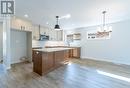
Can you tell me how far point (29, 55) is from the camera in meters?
6.05

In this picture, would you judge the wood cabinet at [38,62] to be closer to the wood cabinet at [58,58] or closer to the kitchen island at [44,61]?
the kitchen island at [44,61]

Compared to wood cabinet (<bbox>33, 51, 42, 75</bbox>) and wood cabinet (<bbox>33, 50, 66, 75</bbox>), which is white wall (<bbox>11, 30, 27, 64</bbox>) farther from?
wood cabinet (<bbox>33, 51, 42, 75</bbox>)

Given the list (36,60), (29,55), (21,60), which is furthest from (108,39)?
(21,60)

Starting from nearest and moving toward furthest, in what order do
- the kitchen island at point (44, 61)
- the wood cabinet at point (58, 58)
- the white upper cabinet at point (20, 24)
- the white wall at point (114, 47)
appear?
1. the kitchen island at point (44, 61)
2. the wood cabinet at point (58, 58)
3. the white upper cabinet at point (20, 24)
4. the white wall at point (114, 47)

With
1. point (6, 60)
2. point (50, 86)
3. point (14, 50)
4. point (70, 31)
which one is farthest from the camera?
point (70, 31)

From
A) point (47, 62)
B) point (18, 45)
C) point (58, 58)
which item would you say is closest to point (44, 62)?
point (47, 62)

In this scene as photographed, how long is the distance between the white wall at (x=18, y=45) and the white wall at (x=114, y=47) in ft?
14.2

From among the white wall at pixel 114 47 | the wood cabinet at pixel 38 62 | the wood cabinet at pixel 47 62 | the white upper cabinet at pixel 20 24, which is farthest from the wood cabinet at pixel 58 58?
the white wall at pixel 114 47

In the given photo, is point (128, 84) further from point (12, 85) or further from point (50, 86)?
point (12, 85)

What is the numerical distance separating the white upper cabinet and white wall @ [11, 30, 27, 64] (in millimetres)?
484

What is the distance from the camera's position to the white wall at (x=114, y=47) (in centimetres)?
535

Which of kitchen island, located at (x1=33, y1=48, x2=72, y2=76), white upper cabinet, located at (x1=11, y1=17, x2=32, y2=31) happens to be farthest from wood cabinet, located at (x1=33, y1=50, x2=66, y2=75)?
white upper cabinet, located at (x1=11, y1=17, x2=32, y2=31)

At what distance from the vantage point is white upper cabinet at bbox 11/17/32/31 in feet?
16.0

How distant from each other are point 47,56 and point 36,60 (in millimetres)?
472
